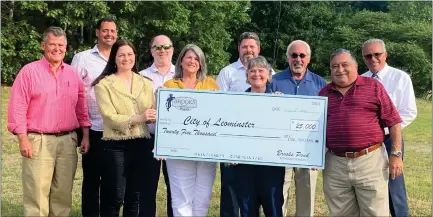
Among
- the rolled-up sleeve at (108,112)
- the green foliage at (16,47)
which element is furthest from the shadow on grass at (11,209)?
the green foliage at (16,47)

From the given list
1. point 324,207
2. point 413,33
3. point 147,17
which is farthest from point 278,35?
point 324,207

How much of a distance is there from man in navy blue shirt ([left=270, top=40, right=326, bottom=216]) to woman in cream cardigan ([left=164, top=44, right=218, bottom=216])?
2.90 feet

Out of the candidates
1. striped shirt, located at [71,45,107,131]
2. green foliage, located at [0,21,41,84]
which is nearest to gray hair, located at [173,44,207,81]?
striped shirt, located at [71,45,107,131]

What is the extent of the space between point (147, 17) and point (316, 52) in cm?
1524

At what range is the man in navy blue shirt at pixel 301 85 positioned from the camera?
537 cm

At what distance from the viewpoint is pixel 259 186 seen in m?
5.05

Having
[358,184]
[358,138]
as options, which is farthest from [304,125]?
[358,184]

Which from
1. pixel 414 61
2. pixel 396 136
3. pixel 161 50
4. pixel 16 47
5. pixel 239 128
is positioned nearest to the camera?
pixel 396 136

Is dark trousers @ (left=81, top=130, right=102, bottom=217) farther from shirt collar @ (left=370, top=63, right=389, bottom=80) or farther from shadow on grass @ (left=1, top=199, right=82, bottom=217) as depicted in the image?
shirt collar @ (left=370, top=63, right=389, bottom=80)

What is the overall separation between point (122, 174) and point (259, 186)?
1.44m

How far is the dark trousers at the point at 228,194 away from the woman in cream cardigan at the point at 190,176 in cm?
15

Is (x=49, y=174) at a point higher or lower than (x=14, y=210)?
higher

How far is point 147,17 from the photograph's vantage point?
26672mm

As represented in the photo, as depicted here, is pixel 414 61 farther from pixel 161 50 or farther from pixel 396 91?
pixel 161 50
